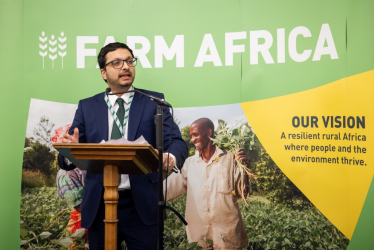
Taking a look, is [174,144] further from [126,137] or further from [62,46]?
[62,46]

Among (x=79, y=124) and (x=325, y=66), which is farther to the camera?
(x=325, y=66)

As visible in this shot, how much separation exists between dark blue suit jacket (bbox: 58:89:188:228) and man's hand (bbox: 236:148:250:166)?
0.93 metres

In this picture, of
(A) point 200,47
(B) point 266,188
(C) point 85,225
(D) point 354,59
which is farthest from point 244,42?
(C) point 85,225

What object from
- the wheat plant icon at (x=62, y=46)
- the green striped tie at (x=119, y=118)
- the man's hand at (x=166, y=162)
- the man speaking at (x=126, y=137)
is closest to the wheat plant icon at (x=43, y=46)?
the wheat plant icon at (x=62, y=46)

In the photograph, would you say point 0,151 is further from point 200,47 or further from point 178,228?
point 200,47

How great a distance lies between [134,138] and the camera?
2947mm

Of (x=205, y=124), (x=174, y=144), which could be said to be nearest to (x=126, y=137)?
(x=174, y=144)

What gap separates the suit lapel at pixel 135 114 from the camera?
296 cm

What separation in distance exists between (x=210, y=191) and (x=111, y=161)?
1697 mm

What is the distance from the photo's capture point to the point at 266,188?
374 centimetres

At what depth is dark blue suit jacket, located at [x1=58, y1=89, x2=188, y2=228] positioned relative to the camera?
111 inches

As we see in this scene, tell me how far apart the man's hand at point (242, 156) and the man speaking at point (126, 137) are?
94 centimetres

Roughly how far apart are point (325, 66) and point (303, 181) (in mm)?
1124

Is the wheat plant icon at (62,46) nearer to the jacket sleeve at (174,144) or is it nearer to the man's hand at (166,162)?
the jacket sleeve at (174,144)
